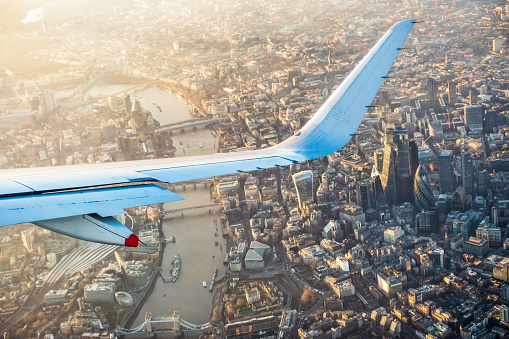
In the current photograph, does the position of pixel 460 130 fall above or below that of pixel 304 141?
below

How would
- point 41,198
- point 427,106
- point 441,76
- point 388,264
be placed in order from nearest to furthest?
point 41,198 < point 388,264 < point 427,106 < point 441,76

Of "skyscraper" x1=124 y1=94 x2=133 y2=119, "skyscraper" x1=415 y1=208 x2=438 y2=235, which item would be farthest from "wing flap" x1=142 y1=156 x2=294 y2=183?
"skyscraper" x1=124 y1=94 x2=133 y2=119

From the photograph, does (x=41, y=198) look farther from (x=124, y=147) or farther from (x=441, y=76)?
(x=441, y=76)

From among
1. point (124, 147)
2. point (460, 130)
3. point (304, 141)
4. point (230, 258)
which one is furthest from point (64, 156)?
point (304, 141)

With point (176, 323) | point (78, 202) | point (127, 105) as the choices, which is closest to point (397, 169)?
point (176, 323)

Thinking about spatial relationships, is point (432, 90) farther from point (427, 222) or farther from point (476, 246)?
point (476, 246)

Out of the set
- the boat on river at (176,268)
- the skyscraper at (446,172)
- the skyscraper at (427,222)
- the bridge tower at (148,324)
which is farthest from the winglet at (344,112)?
the skyscraper at (446,172)
